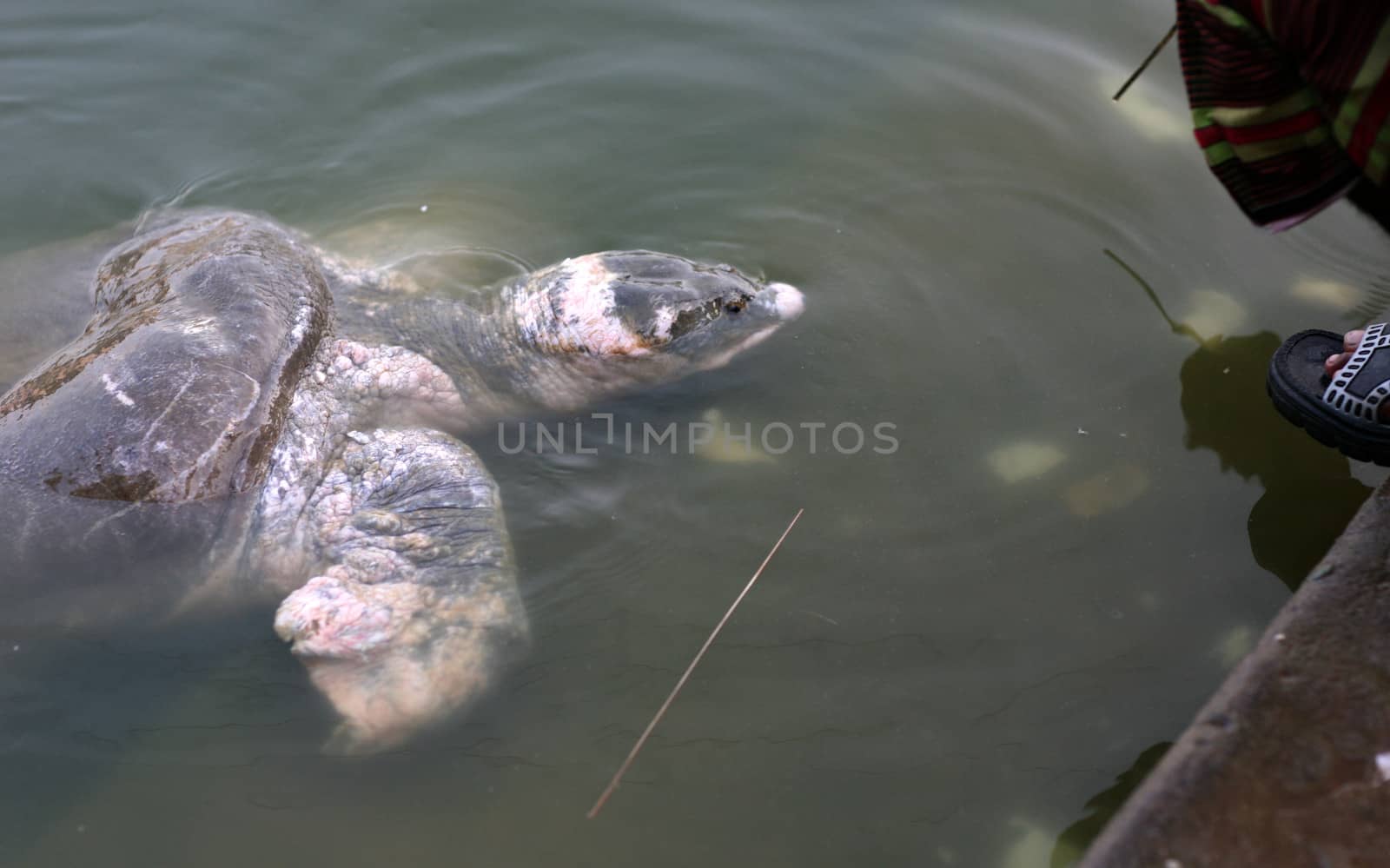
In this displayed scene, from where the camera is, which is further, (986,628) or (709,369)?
(709,369)

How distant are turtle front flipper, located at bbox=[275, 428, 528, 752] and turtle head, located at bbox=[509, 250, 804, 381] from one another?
2.26 ft

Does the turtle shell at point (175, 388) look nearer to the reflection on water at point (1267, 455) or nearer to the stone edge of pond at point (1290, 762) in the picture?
the stone edge of pond at point (1290, 762)

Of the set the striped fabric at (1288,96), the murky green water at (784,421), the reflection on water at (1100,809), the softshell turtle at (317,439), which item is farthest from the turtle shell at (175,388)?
the striped fabric at (1288,96)

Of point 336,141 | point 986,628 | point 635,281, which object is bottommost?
point 986,628

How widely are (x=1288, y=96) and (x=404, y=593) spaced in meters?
3.08

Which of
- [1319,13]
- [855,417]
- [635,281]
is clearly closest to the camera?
[1319,13]

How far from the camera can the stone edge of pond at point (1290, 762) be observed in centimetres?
200

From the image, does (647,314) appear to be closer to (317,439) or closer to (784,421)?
(784,421)

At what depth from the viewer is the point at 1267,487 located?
344 centimetres

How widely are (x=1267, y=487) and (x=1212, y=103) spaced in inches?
57.4

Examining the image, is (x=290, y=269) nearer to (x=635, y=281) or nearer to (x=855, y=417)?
(x=635, y=281)

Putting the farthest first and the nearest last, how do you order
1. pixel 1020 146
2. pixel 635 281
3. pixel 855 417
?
1. pixel 1020 146
2. pixel 635 281
3. pixel 855 417

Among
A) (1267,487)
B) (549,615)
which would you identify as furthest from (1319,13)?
(549,615)

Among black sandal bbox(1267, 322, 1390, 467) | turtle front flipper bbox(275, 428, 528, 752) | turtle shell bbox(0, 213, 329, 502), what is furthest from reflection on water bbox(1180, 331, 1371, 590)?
turtle shell bbox(0, 213, 329, 502)
